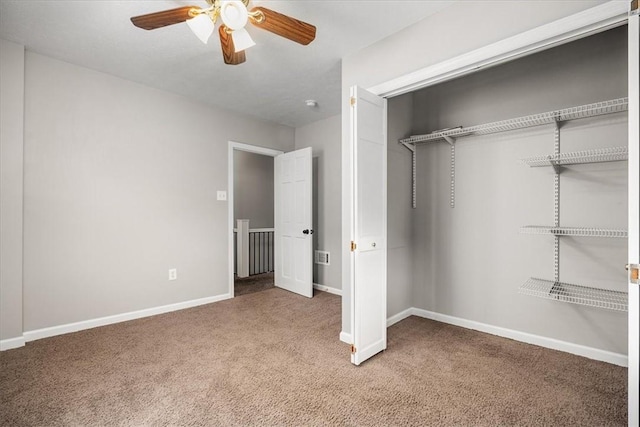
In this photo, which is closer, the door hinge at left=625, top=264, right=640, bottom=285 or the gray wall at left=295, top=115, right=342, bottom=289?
the door hinge at left=625, top=264, right=640, bottom=285

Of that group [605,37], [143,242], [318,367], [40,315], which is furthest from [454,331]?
[40,315]

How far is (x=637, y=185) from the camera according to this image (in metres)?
1.25

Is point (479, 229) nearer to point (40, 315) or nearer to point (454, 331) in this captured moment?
point (454, 331)

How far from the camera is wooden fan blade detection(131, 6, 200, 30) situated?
1689mm

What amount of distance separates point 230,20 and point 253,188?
4.72 metres

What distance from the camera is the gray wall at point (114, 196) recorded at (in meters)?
2.73

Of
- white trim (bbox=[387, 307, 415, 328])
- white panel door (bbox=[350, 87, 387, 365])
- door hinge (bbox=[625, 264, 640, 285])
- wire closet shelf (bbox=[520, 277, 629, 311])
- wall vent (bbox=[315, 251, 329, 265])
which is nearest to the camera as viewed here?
door hinge (bbox=[625, 264, 640, 285])

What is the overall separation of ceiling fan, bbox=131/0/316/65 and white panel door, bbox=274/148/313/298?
2309mm

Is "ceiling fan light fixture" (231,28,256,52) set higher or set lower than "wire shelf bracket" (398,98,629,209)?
higher

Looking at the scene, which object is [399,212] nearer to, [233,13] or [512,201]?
[512,201]


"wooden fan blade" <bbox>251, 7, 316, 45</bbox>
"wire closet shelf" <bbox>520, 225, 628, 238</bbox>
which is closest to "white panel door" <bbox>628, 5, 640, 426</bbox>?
"wire closet shelf" <bbox>520, 225, 628, 238</bbox>

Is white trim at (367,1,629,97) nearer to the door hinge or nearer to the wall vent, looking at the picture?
the door hinge

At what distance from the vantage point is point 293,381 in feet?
6.68

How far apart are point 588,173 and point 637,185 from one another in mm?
1331
